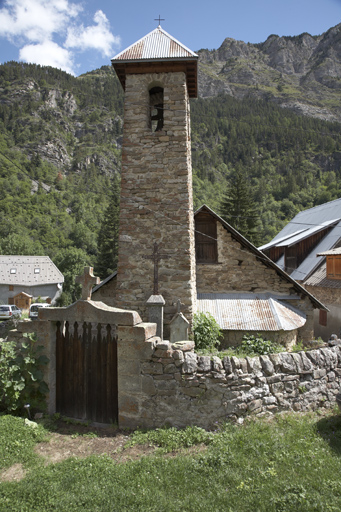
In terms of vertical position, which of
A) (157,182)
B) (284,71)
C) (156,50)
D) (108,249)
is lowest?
(157,182)

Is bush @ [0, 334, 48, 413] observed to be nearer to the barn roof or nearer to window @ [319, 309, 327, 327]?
the barn roof

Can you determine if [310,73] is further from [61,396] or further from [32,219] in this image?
[61,396]

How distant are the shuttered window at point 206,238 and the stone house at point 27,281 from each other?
98.8 ft

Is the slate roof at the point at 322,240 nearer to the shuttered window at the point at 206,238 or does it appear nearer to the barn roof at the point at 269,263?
the barn roof at the point at 269,263

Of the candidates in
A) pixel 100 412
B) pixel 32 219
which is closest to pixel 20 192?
pixel 32 219

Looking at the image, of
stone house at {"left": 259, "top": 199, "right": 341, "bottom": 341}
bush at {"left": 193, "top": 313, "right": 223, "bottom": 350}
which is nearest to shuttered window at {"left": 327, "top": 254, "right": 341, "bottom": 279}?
stone house at {"left": 259, "top": 199, "right": 341, "bottom": 341}

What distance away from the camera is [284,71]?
164875 millimetres

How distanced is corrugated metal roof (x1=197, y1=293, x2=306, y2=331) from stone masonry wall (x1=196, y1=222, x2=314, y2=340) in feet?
1.18

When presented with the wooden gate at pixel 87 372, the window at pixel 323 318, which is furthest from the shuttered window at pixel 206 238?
the window at pixel 323 318

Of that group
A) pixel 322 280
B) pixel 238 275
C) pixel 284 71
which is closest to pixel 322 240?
pixel 322 280

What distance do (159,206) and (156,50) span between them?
4557mm

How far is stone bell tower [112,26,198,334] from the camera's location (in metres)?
8.27

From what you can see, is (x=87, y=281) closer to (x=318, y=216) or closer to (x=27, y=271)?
(x=318, y=216)

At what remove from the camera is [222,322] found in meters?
10.0
